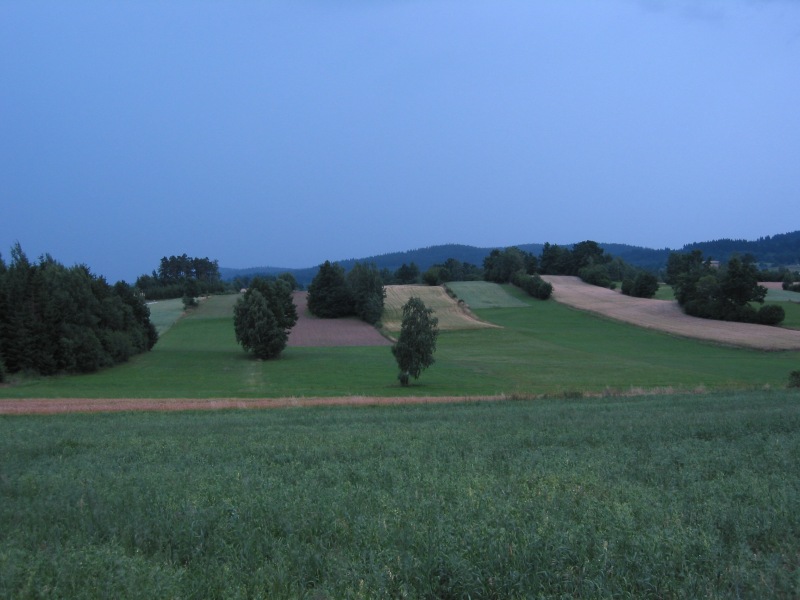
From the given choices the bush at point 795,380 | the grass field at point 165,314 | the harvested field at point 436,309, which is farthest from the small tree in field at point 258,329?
the bush at point 795,380

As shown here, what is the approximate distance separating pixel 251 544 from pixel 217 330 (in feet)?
267

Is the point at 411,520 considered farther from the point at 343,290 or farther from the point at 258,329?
the point at 343,290

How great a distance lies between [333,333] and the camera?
8094 centimetres

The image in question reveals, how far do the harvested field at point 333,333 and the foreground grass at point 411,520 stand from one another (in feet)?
205

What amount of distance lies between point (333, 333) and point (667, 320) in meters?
45.6

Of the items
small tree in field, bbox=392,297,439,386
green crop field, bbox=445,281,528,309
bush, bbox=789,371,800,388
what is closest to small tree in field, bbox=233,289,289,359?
small tree in field, bbox=392,297,439,386

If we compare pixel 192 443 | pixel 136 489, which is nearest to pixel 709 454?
pixel 136 489

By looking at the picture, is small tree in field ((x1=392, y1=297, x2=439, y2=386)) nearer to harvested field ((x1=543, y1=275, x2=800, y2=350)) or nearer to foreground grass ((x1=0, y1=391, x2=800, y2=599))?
foreground grass ((x1=0, y1=391, x2=800, y2=599))

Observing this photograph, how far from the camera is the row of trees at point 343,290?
92.5 metres

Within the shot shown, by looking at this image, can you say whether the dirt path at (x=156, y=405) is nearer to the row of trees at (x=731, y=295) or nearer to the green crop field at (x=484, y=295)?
the row of trees at (x=731, y=295)

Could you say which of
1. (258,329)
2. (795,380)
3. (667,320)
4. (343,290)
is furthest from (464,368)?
(343,290)

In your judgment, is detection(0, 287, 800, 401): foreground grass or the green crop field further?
the green crop field

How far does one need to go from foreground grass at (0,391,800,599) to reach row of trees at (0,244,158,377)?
45.8 metres

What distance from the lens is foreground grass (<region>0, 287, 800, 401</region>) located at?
4081 centimetres
